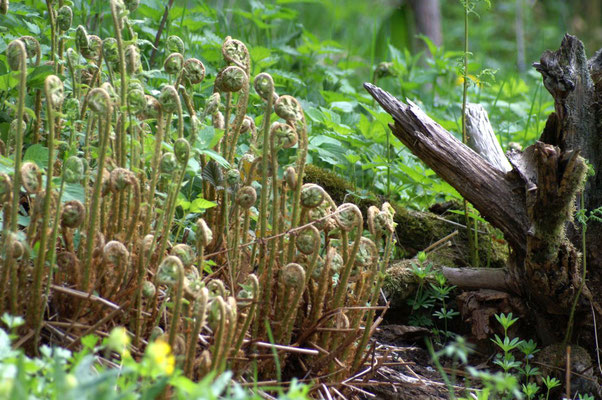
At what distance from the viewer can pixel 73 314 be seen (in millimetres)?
1744

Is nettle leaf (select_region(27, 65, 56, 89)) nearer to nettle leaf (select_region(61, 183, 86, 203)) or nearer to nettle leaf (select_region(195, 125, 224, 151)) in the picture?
nettle leaf (select_region(61, 183, 86, 203))

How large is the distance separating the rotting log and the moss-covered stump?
15.6 inches

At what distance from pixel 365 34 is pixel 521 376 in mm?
4833

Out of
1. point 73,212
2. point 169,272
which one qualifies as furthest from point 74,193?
point 169,272

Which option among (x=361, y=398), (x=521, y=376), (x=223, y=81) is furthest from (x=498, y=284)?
(x=223, y=81)

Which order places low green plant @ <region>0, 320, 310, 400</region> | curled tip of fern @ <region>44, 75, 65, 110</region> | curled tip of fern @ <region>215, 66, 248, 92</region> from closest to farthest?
low green plant @ <region>0, 320, 310, 400</region> → curled tip of fern @ <region>44, 75, 65, 110</region> → curled tip of fern @ <region>215, 66, 248, 92</region>

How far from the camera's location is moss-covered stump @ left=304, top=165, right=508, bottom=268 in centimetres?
302

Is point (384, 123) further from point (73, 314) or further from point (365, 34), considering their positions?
point (365, 34)

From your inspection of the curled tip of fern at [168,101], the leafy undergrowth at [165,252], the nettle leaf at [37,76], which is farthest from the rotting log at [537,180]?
the nettle leaf at [37,76]

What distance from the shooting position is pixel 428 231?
313 centimetres

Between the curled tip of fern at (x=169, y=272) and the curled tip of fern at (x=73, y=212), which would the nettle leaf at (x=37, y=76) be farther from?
the curled tip of fern at (x=169, y=272)

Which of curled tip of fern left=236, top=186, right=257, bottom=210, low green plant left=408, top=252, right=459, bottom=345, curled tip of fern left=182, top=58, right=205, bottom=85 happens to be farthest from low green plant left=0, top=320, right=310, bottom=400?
low green plant left=408, top=252, right=459, bottom=345

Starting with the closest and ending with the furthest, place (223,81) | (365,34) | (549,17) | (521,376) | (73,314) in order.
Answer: (73,314) < (223,81) < (521,376) < (365,34) < (549,17)

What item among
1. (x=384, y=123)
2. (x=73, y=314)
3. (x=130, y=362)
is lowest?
(x=73, y=314)
